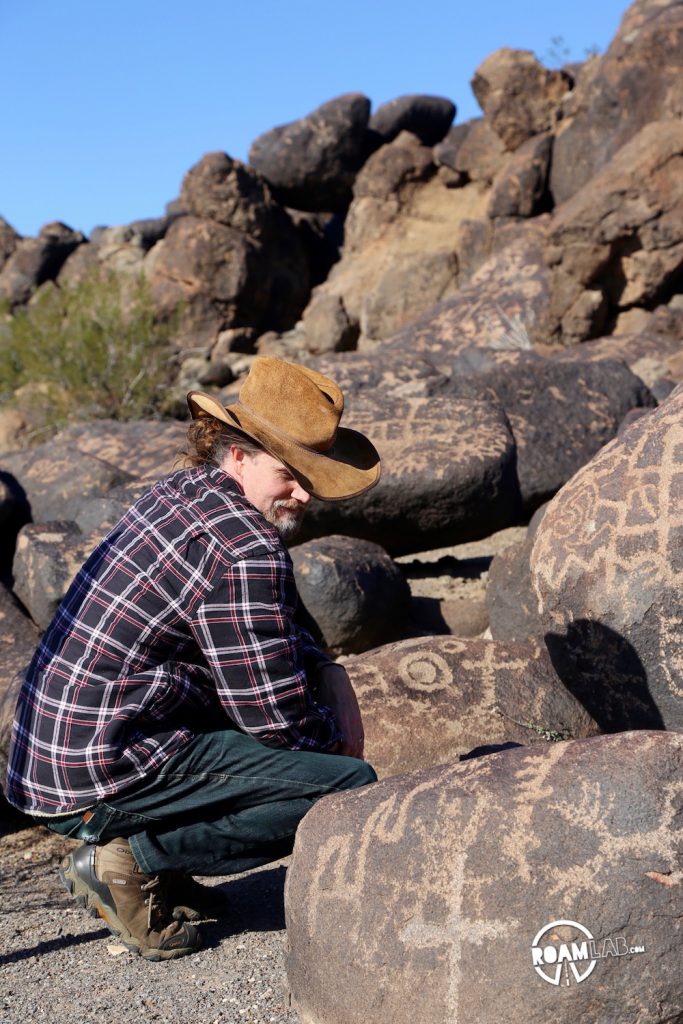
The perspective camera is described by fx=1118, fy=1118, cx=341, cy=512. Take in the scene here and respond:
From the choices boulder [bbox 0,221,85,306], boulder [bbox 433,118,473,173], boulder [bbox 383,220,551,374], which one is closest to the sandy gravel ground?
boulder [bbox 383,220,551,374]

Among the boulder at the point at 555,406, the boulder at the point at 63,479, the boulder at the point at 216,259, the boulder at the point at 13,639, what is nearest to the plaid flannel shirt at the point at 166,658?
the boulder at the point at 13,639

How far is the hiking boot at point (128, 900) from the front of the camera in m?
2.73

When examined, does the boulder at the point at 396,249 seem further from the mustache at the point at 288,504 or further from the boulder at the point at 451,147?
the mustache at the point at 288,504

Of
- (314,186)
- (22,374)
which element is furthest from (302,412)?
(314,186)

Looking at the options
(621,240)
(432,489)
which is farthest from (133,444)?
Result: (621,240)

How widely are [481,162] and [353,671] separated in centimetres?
1404

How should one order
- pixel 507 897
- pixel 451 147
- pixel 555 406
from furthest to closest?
pixel 451 147, pixel 555 406, pixel 507 897

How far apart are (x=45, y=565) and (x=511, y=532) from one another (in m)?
2.80

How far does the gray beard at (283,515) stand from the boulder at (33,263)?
20416 millimetres

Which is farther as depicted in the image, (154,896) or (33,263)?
(33,263)

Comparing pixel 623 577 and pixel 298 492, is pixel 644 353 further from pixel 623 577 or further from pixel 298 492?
pixel 298 492

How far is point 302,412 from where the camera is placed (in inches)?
112

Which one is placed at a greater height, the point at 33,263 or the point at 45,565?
the point at 33,263

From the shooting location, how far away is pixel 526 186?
44.7ft
